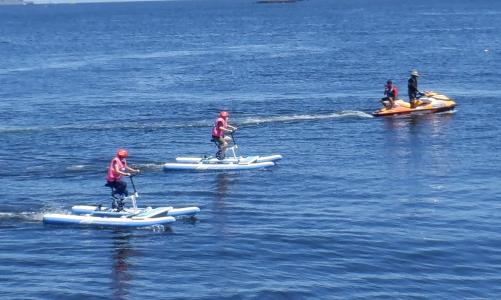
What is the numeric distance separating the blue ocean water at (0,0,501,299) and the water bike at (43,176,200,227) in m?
0.32

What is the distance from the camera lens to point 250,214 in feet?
108

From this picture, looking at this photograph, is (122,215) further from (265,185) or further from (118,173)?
(265,185)

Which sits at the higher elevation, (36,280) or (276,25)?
(276,25)

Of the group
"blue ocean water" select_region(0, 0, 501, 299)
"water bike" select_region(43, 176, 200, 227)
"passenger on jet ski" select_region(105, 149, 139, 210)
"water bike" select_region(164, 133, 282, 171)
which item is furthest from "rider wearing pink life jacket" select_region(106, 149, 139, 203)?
"water bike" select_region(164, 133, 282, 171)

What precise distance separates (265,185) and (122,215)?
7471mm

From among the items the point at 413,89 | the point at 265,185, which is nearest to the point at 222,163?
the point at 265,185

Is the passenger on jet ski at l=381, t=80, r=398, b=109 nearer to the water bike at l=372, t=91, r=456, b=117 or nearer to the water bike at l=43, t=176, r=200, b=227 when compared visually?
the water bike at l=372, t=91, r=456, b=117

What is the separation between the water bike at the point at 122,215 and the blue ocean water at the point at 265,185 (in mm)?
321

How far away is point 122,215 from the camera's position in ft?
103

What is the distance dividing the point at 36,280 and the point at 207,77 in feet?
161

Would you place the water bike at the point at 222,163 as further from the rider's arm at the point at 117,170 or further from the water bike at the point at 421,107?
the water bike at the point at 421,107

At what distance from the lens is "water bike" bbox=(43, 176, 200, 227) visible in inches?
1216

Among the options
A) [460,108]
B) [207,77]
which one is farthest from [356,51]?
[460,108]

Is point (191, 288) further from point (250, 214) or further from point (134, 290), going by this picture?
point (250, 214)
